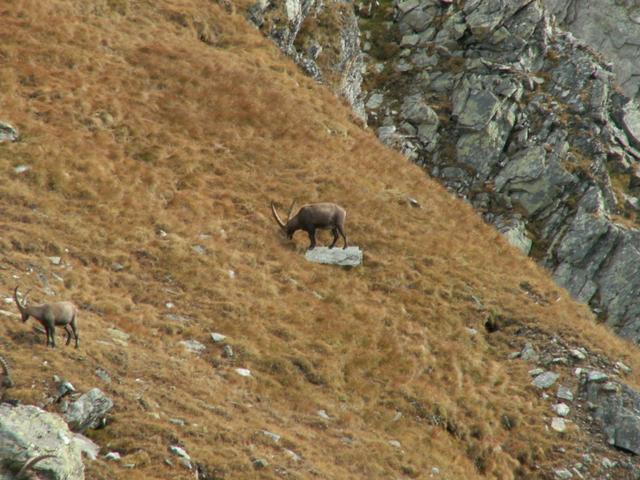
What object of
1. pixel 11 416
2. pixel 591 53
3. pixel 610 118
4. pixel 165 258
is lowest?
pixel 165 258

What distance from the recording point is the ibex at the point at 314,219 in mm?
28125

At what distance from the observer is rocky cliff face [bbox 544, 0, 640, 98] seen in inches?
2539

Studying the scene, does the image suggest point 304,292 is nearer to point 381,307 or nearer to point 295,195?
point 381,307

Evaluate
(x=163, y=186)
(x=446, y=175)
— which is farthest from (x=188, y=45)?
(x=446, y=175)

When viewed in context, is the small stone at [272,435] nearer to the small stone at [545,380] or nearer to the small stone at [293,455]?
the small stone at [293,455]

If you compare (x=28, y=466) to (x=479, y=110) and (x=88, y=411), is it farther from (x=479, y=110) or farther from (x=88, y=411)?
(x=479, y=110)

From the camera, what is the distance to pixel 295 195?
32.3 meters

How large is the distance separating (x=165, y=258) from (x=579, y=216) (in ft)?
101

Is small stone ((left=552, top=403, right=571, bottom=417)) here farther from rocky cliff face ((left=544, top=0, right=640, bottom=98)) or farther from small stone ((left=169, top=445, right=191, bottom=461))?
rocky cliff face ((left=544, top=0, right=640, bottom=98))

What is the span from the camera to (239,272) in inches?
1013

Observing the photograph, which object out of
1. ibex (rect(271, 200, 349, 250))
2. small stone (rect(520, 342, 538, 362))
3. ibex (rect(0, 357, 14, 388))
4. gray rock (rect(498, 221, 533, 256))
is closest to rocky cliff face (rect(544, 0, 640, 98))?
gray rock (rect(498, 221, 533, 256))

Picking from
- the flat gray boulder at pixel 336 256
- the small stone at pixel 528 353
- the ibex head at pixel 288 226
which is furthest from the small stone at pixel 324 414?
the small stone at pixel 528 353

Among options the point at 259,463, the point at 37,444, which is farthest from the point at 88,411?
the point at 259,463

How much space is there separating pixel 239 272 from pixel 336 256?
4670mm
